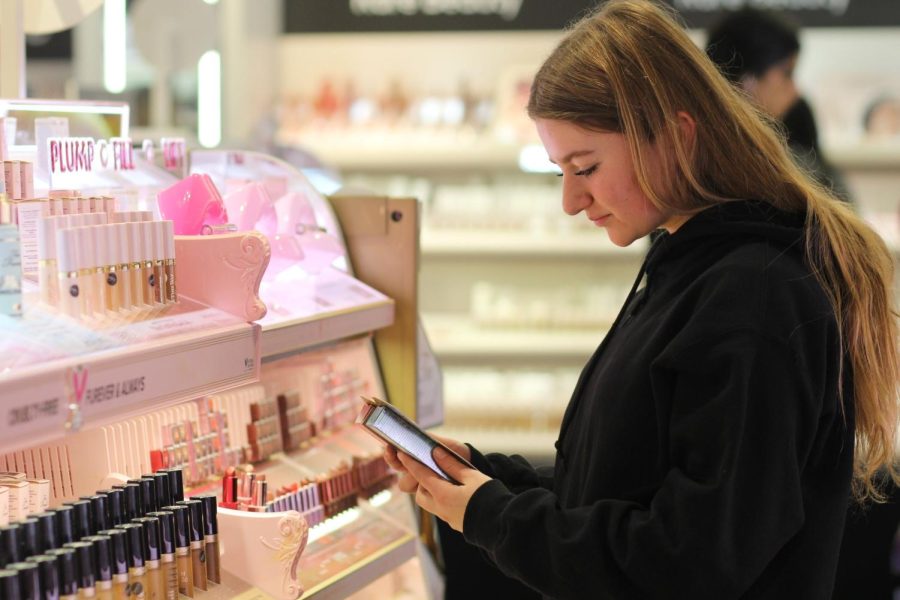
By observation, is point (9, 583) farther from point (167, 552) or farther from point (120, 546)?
point (167, 552)

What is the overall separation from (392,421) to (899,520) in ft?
9.06

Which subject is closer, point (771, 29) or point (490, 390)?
point (771, 29)

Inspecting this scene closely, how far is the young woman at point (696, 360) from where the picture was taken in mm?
1410

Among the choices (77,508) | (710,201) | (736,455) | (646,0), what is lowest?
(77,508)

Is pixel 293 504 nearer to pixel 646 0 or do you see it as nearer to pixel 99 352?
pixel 99 352

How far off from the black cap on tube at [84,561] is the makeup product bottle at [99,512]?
5 centimetres

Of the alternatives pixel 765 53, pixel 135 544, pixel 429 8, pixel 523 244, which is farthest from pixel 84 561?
pixel 429 8

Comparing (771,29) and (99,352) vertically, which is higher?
(771,29)

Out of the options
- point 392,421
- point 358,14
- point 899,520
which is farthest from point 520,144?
point 392,421

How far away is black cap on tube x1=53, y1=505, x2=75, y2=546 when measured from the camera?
58.1 inches

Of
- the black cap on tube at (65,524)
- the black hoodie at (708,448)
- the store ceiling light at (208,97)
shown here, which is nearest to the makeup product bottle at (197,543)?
the black cap on tube at (65,524)

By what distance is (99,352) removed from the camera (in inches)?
56.3

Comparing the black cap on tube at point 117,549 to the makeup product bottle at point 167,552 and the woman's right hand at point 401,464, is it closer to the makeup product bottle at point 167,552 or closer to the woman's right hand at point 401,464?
the makeup product bottle at point 167,552

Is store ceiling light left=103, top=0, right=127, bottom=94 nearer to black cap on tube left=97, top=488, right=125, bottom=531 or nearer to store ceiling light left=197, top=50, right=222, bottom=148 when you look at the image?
store ceiling light left=197, top=50, right=222, bottom=148
